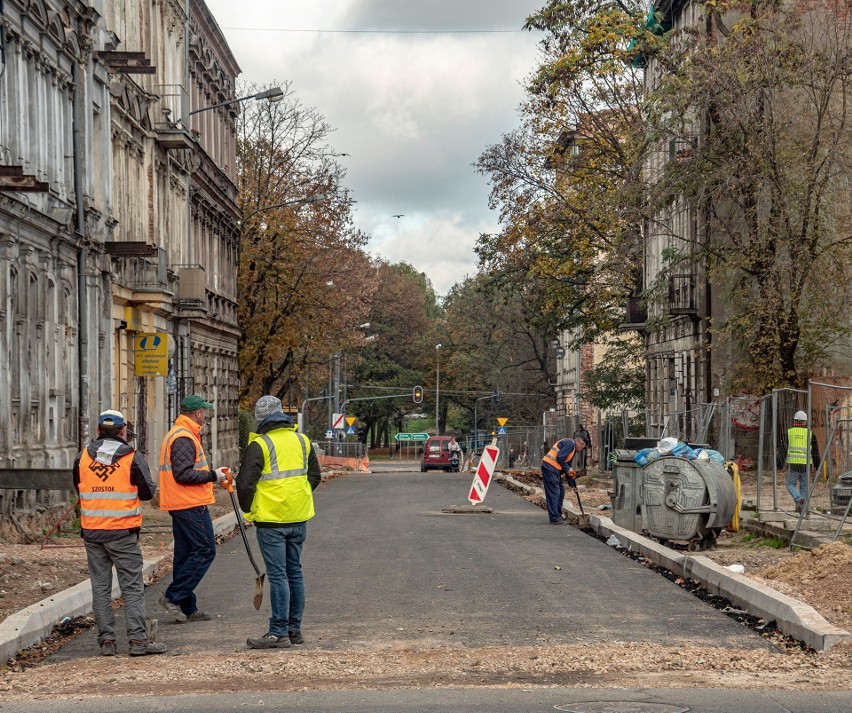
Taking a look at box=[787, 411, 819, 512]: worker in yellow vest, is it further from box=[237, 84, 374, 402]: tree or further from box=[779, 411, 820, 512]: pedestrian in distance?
box=[237, 84, 374, 402]: tree

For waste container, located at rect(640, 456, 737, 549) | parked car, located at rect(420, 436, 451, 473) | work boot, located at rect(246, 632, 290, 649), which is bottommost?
parked car, located at rect(420, 436, 451, 473)

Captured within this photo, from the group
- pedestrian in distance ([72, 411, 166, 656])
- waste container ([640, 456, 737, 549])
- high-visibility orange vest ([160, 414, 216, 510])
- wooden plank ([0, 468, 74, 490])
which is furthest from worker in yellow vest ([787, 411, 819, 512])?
pedestrian in distance ([72, 411, 166, 656])

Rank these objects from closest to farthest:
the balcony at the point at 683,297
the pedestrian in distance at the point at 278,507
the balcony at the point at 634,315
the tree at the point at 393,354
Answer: the pedestrian in distance at the point at 278,507, the balcony at the point at 683,297, the balcony at the point at 634,315, the tree at the point at 393,354

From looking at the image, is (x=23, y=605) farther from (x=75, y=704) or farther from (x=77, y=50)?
(x=77, y=50)

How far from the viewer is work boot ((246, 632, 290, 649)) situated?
10.1 m

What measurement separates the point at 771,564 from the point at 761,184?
14744 millimetres

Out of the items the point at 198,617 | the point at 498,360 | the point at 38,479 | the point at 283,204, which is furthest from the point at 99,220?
the point at 498,360

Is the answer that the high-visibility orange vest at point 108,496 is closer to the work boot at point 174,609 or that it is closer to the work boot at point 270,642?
the work boot at point 270,642

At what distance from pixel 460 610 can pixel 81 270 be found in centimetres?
1432

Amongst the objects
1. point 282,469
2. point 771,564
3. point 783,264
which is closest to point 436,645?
point 282,469

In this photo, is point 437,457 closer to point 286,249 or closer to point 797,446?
point 286,249

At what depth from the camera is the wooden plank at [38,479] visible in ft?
54.6

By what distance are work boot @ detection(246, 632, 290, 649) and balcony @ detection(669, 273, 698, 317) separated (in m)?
30.7

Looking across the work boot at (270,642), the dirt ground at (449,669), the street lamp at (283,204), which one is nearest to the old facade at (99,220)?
the street lamp at (283,204)
